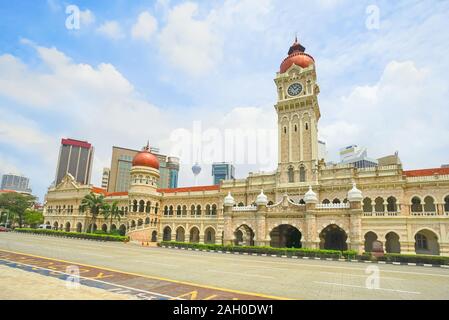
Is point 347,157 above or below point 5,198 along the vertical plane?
above

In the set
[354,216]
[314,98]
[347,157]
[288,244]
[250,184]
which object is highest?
[347,157]

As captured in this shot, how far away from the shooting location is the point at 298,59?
38.8 meters

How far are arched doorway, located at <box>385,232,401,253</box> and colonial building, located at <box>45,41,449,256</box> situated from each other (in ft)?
0.30

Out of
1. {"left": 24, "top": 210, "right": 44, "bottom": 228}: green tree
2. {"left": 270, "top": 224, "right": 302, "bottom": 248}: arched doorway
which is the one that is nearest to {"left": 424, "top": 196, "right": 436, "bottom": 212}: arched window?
{"left": 270, "top": 224, "right": 302, "bottom": 248}: arched doorway

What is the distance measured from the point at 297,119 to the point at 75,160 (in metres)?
167

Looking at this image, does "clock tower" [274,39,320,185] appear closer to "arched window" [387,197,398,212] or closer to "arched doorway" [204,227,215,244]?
"arched window" [387,197,398,212]

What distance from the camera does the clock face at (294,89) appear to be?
37.9m

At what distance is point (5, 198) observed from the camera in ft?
209

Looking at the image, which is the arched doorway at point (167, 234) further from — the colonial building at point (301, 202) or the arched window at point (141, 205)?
the arched window at point (141, 205)
